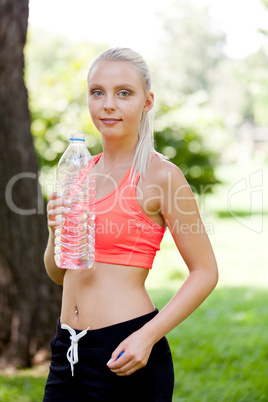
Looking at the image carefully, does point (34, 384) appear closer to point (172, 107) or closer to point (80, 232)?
point (80, 232)

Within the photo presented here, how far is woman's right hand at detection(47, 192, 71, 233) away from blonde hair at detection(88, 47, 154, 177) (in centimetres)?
30

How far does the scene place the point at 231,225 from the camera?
632 inches

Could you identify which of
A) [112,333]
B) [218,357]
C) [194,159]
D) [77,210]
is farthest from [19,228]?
[194,159]

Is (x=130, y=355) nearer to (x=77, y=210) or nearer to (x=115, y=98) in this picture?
(x=77, y=210)

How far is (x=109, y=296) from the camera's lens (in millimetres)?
2039

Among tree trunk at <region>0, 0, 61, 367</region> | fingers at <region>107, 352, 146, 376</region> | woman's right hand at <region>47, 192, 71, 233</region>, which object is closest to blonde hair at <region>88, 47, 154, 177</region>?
woman's right hand at <region>47, 192, 71, 233</region>

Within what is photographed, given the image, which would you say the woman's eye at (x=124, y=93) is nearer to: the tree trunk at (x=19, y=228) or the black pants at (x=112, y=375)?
the black pants at (x=112, y=375)

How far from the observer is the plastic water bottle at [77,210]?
214 cm

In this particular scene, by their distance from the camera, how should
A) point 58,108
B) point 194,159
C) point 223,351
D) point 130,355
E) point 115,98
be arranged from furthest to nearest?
point 194,159
point 58,108
point 223,351
point 115,98
point 130,355

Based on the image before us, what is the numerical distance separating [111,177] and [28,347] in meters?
3.17

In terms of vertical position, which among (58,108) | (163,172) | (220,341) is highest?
(163,172)

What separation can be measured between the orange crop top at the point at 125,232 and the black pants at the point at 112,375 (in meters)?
0.23

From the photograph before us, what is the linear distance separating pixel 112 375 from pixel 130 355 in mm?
230

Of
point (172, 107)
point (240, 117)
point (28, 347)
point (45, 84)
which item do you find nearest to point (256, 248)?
point (172, 107)
